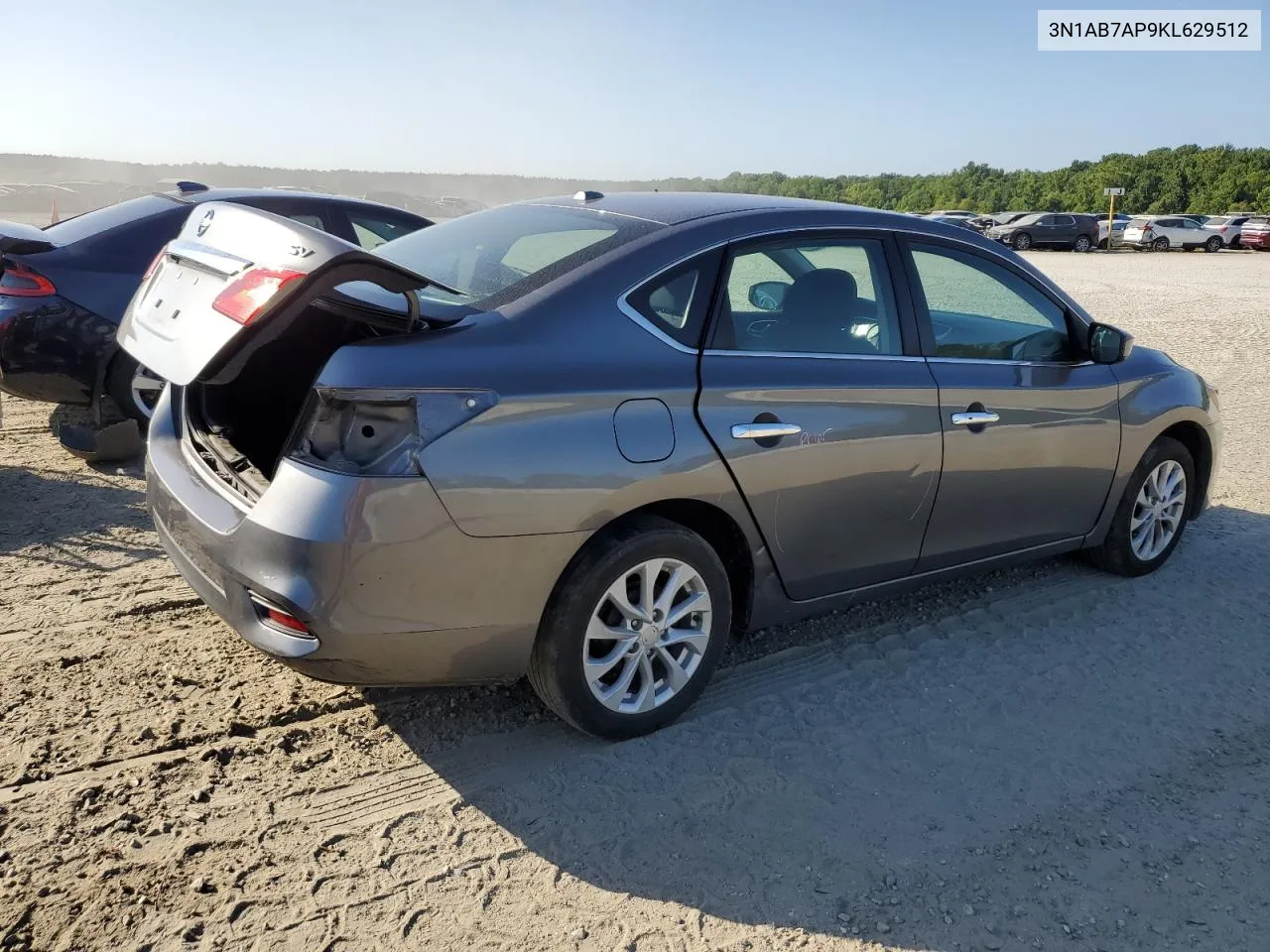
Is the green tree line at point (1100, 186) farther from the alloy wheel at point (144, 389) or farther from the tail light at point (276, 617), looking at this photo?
the tail light at point (276, 617)

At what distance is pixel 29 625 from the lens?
3.93 meters

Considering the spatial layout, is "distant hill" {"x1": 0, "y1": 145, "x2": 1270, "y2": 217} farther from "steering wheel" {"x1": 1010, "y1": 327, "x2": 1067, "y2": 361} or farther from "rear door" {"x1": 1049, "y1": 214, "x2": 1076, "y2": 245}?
"steering wheel" {"x1": 1010, "y1": 327, "x2": 1067, "y2": 361}

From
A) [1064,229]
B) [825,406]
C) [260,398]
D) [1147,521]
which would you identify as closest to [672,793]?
[825,406]

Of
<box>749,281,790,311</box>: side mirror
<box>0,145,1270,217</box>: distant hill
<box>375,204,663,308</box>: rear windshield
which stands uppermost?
<box>0,145,1270,217</box>: distant hill

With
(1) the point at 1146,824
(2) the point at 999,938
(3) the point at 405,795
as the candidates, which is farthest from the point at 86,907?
(1) the point at 1146,824

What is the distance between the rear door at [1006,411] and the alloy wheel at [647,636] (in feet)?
3.68

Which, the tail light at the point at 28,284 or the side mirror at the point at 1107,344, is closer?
the side mirror at the point at 1107,344

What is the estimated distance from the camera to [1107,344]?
4.38 metres

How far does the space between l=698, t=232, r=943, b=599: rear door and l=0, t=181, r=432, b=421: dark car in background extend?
378 cm

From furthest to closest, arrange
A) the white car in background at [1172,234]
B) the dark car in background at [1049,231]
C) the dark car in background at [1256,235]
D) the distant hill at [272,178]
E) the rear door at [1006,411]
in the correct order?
the distant hill at [272,178] → the dark car in background at [1049,231] → the white car in background at [1172,234] → the dark car in background at [1256,235] → the rear door at [1006,411]

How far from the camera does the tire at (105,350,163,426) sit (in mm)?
6051

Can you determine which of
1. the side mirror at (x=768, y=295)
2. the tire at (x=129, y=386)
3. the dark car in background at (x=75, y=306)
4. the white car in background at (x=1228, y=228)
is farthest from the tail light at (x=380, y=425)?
the white car in background at (x=1228, y=228)

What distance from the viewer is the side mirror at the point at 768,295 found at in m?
3.60

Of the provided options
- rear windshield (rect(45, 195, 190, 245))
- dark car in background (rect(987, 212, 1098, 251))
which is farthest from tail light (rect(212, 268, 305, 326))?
dark car in background (rect(987, 212, 1098, 251))
